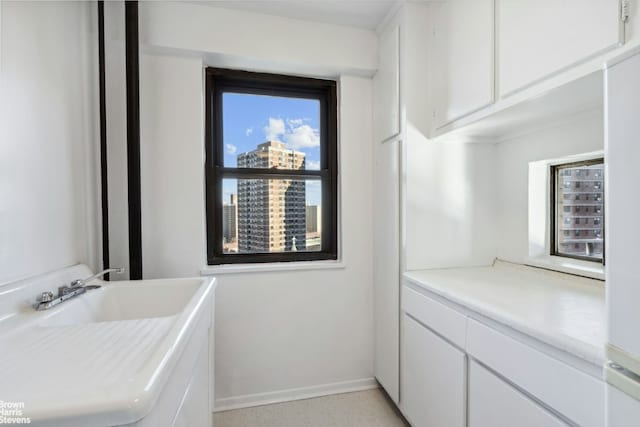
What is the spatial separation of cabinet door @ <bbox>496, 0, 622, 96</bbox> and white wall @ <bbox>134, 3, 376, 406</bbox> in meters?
0.98

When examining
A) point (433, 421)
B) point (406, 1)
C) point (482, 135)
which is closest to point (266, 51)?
point (406, 1)

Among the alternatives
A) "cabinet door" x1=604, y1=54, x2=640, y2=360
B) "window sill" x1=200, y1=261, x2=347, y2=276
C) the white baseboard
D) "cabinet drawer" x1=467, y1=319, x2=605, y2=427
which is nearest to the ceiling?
"cabinet door" x1=604, y1=54, x2=640, y2=360

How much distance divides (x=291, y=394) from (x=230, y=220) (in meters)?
1.27

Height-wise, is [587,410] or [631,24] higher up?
[631,24]

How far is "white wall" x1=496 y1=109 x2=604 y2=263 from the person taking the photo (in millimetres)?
1321

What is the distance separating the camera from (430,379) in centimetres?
141

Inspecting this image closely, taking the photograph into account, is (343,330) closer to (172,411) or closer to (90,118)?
(172,411)

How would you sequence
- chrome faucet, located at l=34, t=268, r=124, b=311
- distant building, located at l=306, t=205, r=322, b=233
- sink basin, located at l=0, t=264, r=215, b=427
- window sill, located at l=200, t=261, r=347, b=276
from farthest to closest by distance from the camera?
1. distant building, located at l=306, t=205, r=322, b=233
2. window sill, located at l=200, t=261, r=347, b=276
3. chrome faucet, located at l=34, t=268, r=124, b=311
4. sink basin, located at l=0, t=264, r=215, b=427

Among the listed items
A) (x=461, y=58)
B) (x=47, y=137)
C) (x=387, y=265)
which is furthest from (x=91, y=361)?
(x=461, y=58)

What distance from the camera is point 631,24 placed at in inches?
31.0

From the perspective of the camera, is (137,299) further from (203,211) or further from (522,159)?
(522,159)

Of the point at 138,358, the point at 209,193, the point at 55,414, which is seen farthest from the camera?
the point at 209,193

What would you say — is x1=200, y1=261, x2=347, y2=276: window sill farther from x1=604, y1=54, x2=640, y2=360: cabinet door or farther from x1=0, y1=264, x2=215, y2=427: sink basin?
x1=604, y1=54, x2=640, y2=360: cabinet door

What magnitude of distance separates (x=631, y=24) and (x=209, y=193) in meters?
2.02
